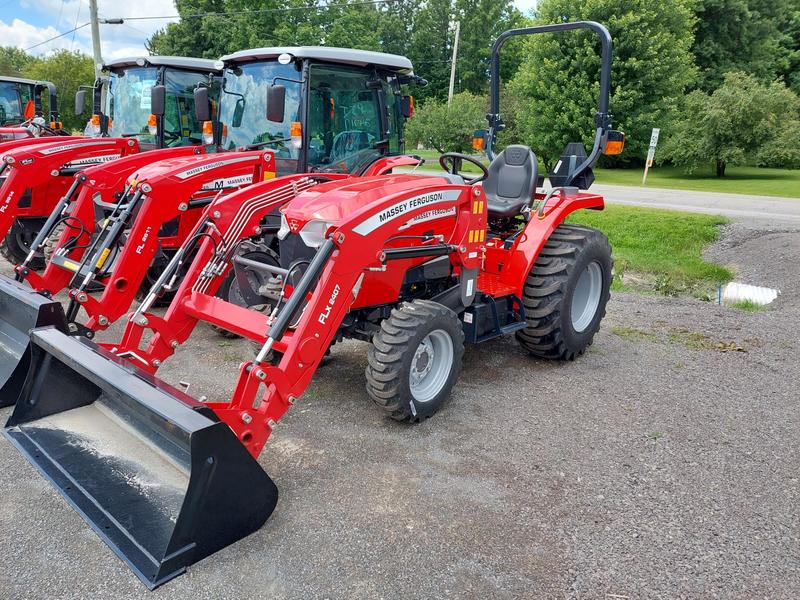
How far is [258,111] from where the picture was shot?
20.2ft

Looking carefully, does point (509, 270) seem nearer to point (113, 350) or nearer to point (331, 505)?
point (331, 505)

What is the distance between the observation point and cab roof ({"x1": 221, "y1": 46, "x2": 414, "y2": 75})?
5641 millimetres

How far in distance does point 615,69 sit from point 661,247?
51.8 ft

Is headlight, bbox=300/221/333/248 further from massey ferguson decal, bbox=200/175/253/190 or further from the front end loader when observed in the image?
massey ferguson decal, bbox=200/175/253/190

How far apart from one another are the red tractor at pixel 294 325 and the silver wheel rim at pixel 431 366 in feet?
0.04

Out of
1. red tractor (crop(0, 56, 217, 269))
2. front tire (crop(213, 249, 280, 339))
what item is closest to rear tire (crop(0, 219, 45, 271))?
red tractor (crop(0, 56, 217, 269))

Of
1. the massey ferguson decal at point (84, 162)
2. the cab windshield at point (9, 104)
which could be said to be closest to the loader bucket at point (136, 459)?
the massey ferguson decal at point (84, 162)

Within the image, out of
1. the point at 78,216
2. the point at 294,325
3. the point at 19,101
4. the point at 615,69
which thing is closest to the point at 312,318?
the point at 294,325

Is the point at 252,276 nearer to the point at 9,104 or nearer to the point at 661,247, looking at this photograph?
the point at 661,247

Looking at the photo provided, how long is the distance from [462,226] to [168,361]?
2527mm

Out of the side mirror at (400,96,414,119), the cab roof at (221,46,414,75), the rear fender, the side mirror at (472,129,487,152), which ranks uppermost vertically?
the cab roof at (221,46,414,75)

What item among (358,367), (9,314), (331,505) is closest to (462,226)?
(358,367)

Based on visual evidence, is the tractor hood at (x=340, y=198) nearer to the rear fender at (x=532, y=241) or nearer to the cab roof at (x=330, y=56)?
the rear fender at (x=532, y=241)

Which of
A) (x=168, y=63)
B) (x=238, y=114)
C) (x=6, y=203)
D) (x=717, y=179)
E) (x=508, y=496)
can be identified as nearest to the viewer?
(x=508, y=496)
